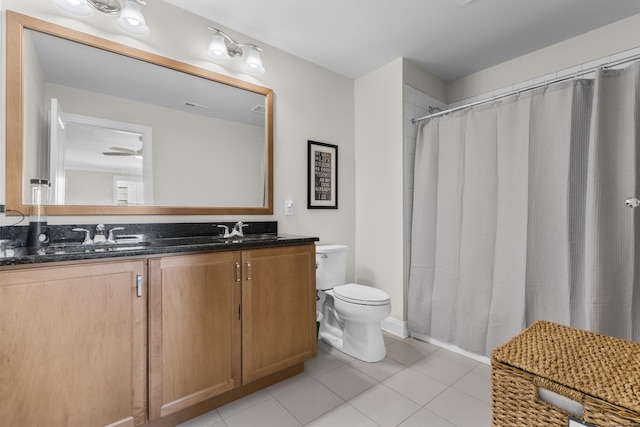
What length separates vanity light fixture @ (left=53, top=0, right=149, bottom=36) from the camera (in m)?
1.51

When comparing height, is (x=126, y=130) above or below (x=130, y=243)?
above

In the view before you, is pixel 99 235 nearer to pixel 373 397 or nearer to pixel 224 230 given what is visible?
pixel 224 230

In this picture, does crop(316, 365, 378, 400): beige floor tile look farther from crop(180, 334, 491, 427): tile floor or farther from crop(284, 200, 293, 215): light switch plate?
crop(284, 200, 293, 215): light switch plate

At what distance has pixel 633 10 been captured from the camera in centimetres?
192

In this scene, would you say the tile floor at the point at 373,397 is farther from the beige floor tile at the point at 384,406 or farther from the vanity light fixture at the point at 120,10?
the vanity light fixture at the point at 120,10

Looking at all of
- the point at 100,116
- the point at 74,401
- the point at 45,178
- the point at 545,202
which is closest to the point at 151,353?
the point at 74,401

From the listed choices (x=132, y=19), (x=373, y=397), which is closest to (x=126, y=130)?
(x=132, y=19)

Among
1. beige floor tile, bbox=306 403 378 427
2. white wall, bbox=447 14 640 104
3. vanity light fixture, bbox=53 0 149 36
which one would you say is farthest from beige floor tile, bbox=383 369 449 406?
vanity light fixture, bbox=53 0 149 36

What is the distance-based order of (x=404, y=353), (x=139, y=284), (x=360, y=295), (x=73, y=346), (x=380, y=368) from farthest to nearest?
(x=404, y=353), (x=360, y=295), (x=380, y=368), (x=139, y=284), (x=73, y=346)

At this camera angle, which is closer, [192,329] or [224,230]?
[192,329]

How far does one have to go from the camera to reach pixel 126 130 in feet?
5.71

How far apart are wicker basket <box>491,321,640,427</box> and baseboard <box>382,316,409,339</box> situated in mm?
1681

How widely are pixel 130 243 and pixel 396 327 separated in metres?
2.13

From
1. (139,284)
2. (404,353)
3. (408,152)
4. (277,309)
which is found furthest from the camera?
(408,152)
